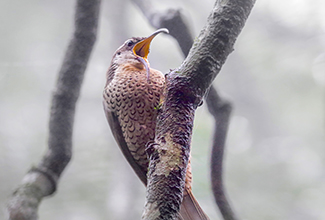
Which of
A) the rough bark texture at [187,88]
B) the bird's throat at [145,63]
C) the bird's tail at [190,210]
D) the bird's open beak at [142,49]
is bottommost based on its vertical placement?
the bird's tail at [190,210]

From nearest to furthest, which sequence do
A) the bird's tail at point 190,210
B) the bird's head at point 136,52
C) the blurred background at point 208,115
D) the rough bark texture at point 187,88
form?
the rough bark texture at point 187,88 → the bird's tail at point 190,210 → the bird's head at point 136,52 → the blurred background at point 208,115

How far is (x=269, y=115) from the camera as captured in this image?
3.34ft

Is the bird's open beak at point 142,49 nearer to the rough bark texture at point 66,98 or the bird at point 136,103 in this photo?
the bird at point 136,103

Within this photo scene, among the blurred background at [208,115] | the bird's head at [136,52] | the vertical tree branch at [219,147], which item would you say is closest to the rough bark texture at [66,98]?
the blurred background at [208,115]

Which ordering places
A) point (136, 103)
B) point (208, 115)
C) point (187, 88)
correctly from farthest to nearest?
point (208, 115) < point (136, 103) < point (187, 88)

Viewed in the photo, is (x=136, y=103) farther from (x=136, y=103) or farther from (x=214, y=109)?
(x=214, y=109)

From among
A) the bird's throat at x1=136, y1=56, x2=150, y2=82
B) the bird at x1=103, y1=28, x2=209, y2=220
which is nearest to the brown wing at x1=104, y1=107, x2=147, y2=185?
the bird at x1=103, y1=28, x2=209, y2=220

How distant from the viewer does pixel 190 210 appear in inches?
27.6

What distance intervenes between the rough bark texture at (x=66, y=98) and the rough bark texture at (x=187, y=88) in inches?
17.9

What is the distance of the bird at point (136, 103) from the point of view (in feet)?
2.47

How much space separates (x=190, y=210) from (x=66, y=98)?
0.56 m

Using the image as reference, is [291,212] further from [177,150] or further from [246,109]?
[177,150]

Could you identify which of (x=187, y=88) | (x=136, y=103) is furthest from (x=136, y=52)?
(x=187, y=88)

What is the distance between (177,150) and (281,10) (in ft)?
2.39
